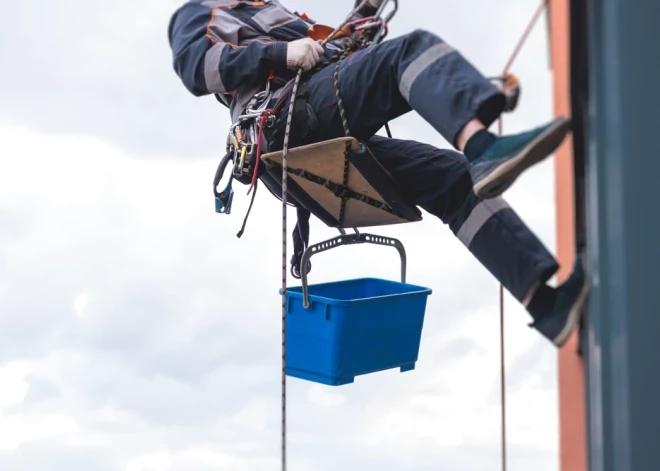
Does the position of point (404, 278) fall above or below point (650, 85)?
below

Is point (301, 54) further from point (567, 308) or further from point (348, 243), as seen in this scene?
point (567, 308)

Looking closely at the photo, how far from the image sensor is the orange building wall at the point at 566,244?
159 centimetres

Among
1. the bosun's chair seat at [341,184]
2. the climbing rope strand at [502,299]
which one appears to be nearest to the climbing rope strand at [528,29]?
the climbing rope strand at [502,299]

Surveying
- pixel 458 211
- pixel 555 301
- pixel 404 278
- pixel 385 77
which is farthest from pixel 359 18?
pixel 555 301

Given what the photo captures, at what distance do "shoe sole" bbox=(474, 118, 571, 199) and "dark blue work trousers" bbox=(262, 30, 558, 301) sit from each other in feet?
0.69

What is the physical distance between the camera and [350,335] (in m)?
2.87

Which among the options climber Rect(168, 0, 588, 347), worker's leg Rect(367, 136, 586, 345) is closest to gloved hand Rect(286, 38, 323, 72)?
climber Rect(168, 0, 588, 347)

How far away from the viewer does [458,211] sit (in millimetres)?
2598

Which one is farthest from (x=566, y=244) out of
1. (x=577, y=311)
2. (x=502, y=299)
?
(x=502, y=299)

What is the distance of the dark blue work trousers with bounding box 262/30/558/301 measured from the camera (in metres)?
2.06

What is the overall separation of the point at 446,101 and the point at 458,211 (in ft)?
1.90

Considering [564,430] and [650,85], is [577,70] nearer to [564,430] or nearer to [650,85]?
[650,85]

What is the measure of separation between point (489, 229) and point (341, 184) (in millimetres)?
663

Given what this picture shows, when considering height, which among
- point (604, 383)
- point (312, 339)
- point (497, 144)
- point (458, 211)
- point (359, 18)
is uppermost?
point (359, 18)
